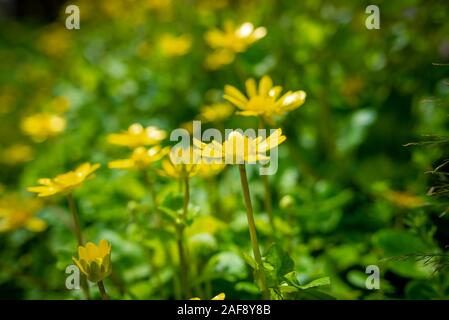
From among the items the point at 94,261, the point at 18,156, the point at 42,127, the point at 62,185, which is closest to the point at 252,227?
the point at 94,261

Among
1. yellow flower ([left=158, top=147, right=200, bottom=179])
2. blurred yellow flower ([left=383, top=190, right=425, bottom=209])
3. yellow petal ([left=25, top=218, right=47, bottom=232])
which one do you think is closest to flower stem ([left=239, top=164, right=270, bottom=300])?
yellow flower ([left=158, top=147, right=200, bottom=179])

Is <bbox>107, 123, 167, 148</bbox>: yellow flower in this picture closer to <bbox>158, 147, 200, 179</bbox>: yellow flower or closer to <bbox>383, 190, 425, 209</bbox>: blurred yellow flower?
<bbox>158, 147, 200, 179</bbox>: yellow flower

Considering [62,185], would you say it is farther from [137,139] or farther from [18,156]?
[18,156]

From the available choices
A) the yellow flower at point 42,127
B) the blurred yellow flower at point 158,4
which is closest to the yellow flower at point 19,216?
the yellow flower at point 42,127

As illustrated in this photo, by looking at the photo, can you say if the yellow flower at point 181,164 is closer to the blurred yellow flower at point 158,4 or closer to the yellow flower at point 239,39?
the yellow flower at point 239,39

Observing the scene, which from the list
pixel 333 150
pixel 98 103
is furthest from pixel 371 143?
pixel 98 103

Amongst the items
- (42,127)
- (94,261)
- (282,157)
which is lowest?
(94,261)

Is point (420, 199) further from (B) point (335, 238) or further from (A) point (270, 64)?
(A) point (270, 64)
